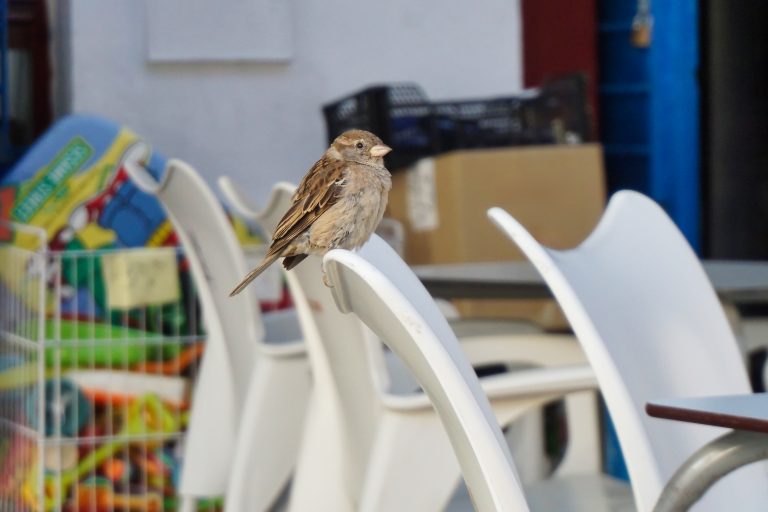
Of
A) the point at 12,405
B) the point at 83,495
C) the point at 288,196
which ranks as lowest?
the point at 83,495

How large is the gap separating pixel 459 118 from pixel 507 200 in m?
0.49

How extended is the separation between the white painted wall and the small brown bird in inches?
118

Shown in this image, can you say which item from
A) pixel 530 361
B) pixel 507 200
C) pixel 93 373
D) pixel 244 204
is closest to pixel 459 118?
pixel 507 200

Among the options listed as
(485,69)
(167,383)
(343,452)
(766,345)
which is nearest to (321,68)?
(485,69)

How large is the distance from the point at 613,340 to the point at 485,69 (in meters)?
3.41

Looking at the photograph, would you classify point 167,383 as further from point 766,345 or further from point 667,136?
point 667,136

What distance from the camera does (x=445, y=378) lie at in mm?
1252

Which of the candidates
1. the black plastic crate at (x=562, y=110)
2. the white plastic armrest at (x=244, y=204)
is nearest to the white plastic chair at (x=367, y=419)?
Answer: the white plastic armrest at (x=244, y=204)

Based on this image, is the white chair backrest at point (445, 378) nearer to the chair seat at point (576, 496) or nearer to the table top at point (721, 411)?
the table top at point (721, 411)

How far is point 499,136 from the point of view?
4637 millimetres

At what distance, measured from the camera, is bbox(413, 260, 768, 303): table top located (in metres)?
2.71

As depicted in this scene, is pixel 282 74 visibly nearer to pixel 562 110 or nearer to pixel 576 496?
pixel 562 110

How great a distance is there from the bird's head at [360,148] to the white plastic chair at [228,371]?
120cm

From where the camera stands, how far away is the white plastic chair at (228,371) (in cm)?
296
